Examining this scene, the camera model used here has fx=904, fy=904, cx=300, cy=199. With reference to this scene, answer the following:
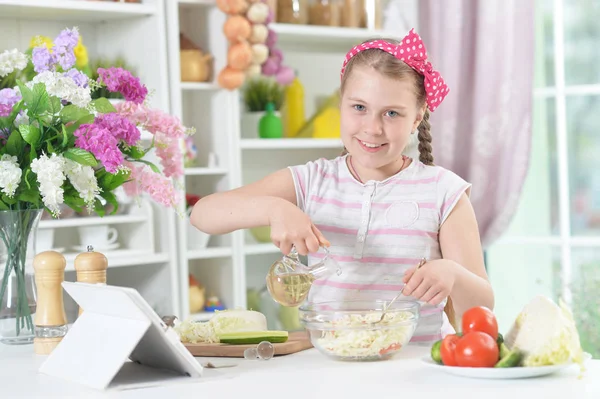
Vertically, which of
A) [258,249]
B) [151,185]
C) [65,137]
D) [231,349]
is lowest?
[258,249]

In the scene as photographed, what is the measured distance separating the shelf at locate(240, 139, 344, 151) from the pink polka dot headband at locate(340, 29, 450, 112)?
1.57m

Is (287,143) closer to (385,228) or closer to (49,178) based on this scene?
(385,228)

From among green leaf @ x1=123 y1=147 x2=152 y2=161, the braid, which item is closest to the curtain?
the braid

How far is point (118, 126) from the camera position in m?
1.70

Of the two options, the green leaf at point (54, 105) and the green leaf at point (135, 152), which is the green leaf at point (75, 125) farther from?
the green leaf at point (135, 152)

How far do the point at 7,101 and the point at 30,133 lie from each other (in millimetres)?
99

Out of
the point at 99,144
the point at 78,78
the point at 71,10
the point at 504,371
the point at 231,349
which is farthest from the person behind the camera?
the point at 71,10

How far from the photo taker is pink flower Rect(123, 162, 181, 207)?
1.84 m

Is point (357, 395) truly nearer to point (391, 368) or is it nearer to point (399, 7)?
point (391, 368)

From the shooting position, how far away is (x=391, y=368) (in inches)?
53.2

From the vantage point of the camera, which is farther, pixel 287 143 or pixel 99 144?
pixel 287 143

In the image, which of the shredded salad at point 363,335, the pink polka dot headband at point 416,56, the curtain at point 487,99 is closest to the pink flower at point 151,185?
the pink polka dot headband at point 416,56

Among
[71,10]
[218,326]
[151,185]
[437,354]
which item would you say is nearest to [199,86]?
[71,10]

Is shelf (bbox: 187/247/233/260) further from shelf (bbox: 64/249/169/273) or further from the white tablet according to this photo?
the white tablet
